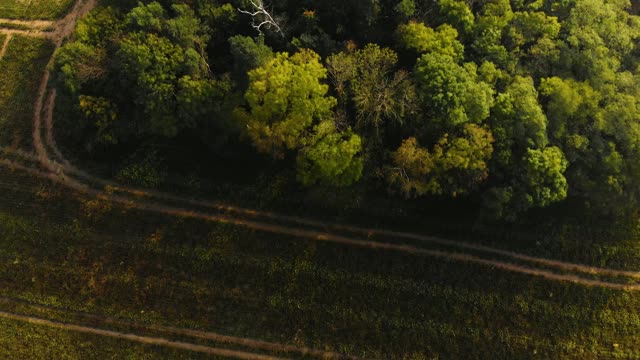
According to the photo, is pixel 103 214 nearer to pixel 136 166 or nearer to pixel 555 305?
pixel 136 166

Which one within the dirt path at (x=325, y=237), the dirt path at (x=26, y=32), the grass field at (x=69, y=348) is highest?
the dirt path at (x=26, y=32)

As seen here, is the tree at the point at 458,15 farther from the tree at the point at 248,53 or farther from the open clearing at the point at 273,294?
the open clearing at the point at 273,294

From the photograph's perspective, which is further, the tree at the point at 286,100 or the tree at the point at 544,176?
the tree at the point at 286,100

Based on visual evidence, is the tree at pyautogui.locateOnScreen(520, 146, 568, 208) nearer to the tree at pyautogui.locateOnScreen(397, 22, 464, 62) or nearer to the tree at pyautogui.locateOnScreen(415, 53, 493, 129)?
the tree at pyautogui.locateOnScreen(415, 53, 493, 129)

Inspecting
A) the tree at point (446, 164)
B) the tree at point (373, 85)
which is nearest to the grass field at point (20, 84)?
the tree at point (373, 85)

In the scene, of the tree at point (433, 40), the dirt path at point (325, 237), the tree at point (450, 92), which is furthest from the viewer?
the dirt path at point (325, 237)

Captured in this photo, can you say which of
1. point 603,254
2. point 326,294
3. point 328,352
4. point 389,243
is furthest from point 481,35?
point 328,352
